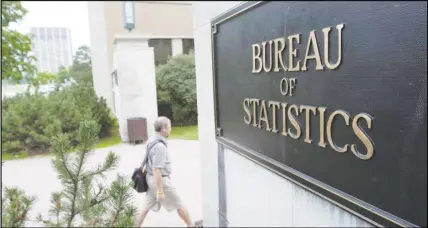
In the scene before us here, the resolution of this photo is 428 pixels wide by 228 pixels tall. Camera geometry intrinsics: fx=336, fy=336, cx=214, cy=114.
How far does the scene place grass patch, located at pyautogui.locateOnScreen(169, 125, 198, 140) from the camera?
1045 cm

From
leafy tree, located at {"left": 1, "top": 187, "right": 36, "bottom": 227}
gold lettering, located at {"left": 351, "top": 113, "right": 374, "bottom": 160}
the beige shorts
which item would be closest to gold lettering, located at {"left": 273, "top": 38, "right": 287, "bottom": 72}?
gold lettering, located at {"left": 351, "top": 113, "right": 374, "bottom": 160}

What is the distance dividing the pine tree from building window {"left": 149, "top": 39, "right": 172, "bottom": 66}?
13.7 m

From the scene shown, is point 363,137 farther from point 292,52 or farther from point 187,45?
point 187,45

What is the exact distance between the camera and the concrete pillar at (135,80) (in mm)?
10078

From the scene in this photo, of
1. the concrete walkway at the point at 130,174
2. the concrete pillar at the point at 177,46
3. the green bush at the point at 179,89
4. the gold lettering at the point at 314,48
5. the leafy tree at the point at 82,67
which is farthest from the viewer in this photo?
the leafy tree at the point at 82,67

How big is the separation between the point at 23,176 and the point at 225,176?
618 centimetres

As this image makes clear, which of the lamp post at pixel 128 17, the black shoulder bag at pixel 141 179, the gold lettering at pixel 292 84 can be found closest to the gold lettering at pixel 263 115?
the gold lettering at pixel 292 84

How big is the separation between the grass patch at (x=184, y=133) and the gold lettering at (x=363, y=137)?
356 inches

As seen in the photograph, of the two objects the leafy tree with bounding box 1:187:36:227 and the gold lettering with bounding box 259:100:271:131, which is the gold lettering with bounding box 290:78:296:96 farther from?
the leafy tree with bounding box 1:187:36:227

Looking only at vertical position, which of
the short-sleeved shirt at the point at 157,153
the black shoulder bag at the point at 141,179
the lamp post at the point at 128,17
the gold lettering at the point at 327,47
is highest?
the lamp post at the point at 128,17

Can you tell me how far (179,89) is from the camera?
1295 cm

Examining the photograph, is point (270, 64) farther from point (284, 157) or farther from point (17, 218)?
point (17, 218)

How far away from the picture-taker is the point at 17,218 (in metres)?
1.91

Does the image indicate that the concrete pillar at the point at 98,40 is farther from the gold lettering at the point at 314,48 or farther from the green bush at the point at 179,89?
the gold lettering at the point at 314,48
